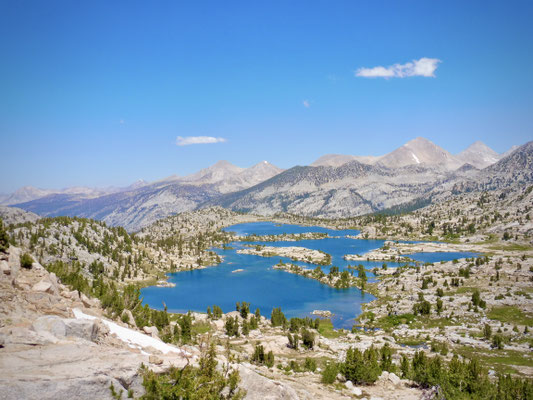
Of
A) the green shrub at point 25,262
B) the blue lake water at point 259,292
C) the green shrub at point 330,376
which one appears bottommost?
the blue lake water at point 259,292

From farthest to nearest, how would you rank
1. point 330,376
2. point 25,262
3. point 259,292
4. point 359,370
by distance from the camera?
point 259,292 → point 359,370 → point 330,376 → point 25,262

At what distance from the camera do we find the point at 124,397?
1575cm

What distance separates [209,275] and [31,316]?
117 metres

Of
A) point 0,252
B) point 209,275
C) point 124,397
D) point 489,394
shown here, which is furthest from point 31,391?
point 209,275

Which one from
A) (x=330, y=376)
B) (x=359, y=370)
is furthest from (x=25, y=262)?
(x=359, y=370)

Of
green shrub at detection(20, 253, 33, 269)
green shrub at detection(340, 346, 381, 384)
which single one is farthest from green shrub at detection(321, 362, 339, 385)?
green shrub at detection(20, 253, 33, 269)

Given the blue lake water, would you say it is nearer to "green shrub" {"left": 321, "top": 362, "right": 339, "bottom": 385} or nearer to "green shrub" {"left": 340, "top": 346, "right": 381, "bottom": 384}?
"green shrub" {"left": 340, "top": 346, "right": 381, "bottom": 384}

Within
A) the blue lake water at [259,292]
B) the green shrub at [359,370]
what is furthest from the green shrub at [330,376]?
the blue lake water at [259,292]

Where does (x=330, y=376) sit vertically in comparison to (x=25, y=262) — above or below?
below

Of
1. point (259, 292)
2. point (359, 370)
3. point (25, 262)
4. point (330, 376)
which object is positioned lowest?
point (259, 292)

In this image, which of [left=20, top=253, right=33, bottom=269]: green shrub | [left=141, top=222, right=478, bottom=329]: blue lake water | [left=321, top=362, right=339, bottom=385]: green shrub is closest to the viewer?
[left=20, top=253, right=33, bottom=269]: green shrub

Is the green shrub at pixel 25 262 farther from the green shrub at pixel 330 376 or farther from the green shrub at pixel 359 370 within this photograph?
the green shrub at pixel 359 370

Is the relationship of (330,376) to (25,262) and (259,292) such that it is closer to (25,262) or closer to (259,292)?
(25,262)

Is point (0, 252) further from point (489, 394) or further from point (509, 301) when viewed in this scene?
point (509, 301)
